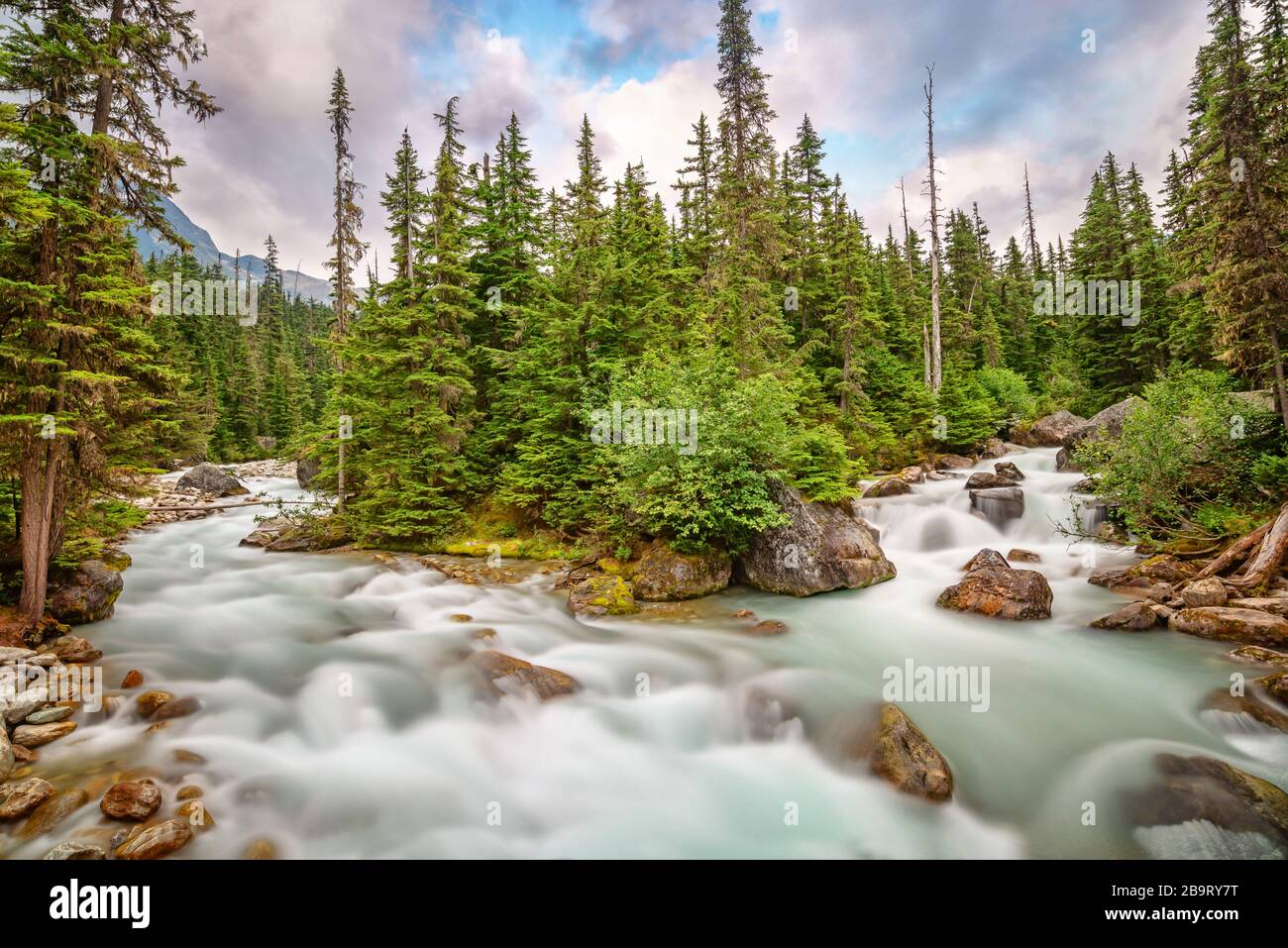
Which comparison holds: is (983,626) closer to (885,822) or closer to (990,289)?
(885,822)

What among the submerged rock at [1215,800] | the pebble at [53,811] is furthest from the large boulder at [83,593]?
the submerged rock at [1215,800]

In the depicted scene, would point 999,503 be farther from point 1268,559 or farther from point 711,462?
point 711,462

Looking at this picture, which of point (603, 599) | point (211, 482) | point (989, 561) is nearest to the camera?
point (603, 599)

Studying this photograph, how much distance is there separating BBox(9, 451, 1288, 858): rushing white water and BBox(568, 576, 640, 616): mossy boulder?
0.34m

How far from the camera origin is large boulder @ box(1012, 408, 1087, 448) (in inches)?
996

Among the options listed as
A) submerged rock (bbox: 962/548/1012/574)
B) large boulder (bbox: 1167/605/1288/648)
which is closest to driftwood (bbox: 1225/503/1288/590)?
large boulder (bbox: 1167/605/1288/648)

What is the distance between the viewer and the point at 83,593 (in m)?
9.53

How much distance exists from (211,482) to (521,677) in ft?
108

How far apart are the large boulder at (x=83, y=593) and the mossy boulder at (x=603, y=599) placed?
8.87 metres

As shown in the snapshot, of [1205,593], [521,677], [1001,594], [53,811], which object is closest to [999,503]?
[1205,593]

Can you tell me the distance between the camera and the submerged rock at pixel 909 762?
5660mm

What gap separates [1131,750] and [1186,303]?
84.7 ft
